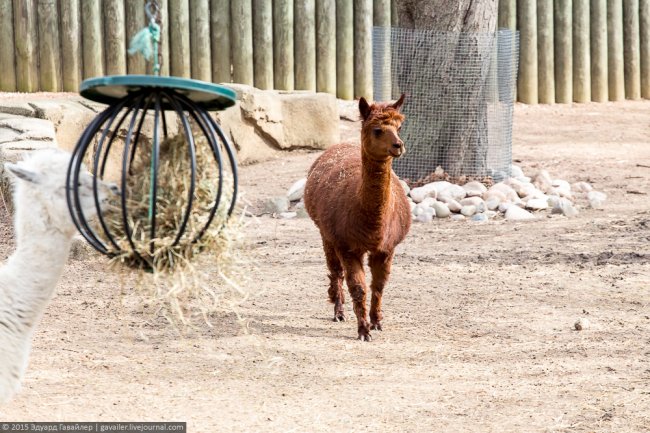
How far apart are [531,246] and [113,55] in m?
5.89

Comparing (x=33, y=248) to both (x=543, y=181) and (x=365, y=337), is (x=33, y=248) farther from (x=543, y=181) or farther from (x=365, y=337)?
(x=543, y=181)

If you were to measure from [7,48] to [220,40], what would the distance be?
2535 millimetres

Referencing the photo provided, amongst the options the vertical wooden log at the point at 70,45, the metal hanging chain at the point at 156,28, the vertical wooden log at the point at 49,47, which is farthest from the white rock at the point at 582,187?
the metal hanging chain at the point at 156,28

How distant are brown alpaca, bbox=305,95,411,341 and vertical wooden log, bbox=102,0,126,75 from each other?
19.9 feet

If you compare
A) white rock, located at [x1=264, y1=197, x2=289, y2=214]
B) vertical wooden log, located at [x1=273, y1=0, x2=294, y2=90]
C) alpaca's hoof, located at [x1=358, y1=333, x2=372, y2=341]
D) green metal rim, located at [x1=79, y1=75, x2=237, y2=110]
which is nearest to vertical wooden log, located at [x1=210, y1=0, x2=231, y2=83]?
vertical wooden log, located at [x1=273, y1=0, x2=294, y2=90]

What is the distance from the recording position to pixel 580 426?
4309 mm

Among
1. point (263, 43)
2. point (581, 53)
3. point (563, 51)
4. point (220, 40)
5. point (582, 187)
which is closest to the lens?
point (582, 187)

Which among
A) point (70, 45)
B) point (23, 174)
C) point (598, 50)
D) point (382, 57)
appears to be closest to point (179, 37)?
point (70, 45)

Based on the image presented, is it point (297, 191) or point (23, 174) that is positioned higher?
point (23, 174)

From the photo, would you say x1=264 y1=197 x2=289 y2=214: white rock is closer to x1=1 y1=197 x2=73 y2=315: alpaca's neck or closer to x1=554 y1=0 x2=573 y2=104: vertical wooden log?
x1=554 y1=0 x2=573 y2=104: vertical wooden log

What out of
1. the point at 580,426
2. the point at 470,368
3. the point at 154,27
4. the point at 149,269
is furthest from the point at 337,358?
the point at 154,27

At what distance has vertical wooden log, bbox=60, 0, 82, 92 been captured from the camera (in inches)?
453

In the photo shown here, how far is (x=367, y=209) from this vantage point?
5.80 metres

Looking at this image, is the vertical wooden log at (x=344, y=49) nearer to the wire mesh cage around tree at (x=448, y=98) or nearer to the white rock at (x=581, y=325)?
the wire mesh cage around tree at (x=448, y=98)
